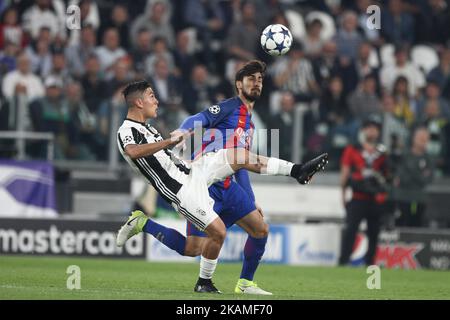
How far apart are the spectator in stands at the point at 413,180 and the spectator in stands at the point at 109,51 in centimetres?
567

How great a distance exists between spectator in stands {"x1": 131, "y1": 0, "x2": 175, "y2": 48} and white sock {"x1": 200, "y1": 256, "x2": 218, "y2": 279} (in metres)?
10.9

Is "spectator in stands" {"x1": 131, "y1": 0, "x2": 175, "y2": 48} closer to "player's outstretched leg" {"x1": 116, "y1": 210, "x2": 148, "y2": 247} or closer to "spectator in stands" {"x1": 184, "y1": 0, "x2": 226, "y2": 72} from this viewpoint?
"spectator in stands" {"x1": 184, "y1": 0, "x2": 226, "y2": 72}

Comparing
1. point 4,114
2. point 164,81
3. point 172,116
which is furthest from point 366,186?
point 4,114

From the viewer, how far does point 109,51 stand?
2200 cm

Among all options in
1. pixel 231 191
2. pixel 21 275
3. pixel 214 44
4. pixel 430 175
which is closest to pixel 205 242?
pixel 231 191

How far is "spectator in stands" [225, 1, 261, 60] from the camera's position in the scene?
23.1 metres

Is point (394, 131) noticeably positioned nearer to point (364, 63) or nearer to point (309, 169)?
point (364, 63)

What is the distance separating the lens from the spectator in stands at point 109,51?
21844mm

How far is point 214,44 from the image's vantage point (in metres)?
23.6

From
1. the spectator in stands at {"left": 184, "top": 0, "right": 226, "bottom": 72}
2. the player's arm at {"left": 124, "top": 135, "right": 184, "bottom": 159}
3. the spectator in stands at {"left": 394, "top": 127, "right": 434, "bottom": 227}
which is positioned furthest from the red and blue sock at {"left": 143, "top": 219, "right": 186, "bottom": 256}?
the spectator in stands at {"left": 184, "top": 0, "right": 226, "bottom": 72}

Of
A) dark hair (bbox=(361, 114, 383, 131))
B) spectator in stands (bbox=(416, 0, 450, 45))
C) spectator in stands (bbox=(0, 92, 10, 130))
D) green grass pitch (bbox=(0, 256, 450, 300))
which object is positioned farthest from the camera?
spectator in stands (bbox=(416, 0, 450, 45))

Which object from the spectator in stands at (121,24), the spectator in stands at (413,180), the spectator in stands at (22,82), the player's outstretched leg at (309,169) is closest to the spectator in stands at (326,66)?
the spectator in stands at (413,180)
